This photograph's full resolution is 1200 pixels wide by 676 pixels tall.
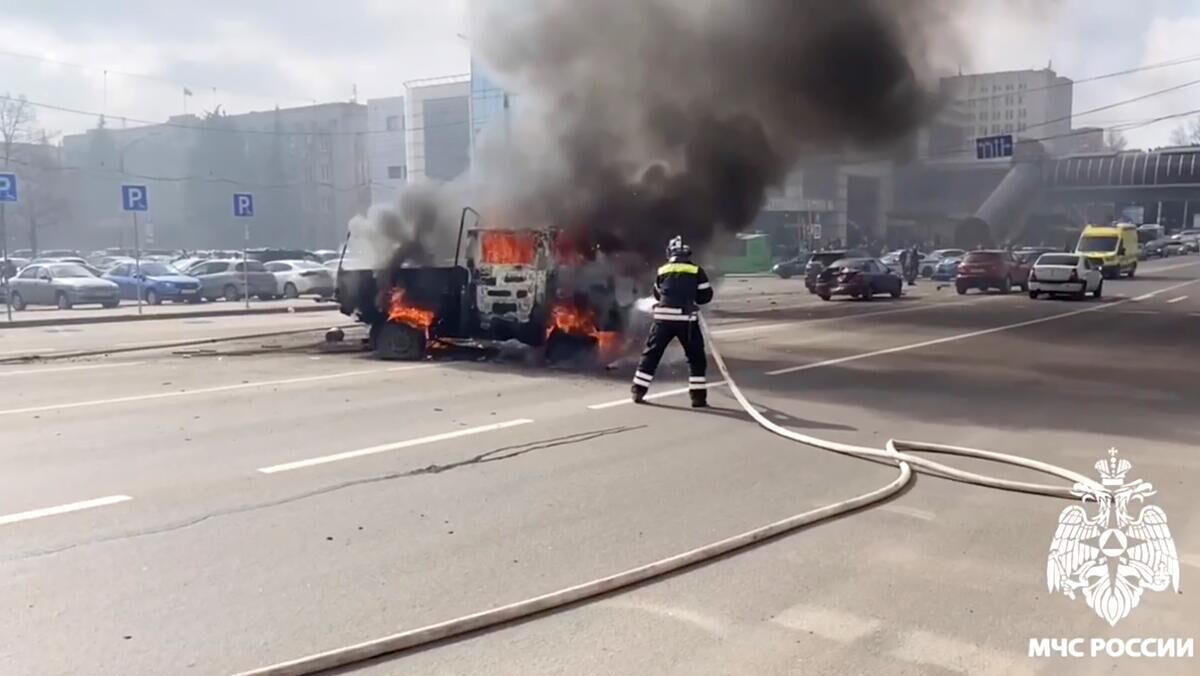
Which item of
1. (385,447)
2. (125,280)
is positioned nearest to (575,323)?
(385,447)

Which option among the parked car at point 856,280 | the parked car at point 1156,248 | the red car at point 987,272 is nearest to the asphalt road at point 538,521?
the parked car at point 856,280

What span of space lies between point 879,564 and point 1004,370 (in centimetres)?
827

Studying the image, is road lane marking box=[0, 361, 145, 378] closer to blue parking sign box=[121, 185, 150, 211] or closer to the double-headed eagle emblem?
blue parking sign box=[121, 185, 150, 211]

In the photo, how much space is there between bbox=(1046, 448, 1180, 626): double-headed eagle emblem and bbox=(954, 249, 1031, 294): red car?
25064 millimetres

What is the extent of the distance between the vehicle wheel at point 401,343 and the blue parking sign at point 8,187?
1111 cm

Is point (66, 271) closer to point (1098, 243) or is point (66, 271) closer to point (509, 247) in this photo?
point (509, 247)

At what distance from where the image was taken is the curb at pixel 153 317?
1988cm

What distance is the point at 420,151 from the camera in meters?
48.2

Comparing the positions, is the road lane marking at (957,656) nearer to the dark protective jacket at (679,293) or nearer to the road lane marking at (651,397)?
the road lane marking at (651,397)

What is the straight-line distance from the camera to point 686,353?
919cm

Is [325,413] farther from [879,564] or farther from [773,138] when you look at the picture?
[773,138]

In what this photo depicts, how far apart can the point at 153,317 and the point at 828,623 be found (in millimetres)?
21155

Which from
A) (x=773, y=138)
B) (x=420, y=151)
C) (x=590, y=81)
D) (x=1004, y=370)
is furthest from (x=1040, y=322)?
(x=420, y=151)

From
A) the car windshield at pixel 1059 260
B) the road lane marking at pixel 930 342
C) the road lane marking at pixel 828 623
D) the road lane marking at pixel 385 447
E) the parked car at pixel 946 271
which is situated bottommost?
the road lane marking at pixel 930 342
